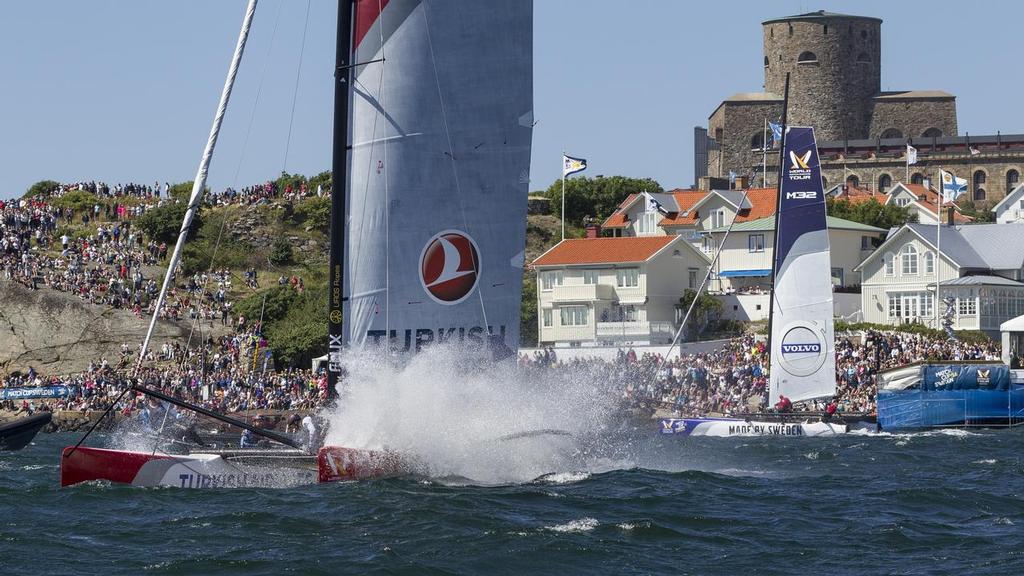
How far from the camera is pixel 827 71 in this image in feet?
405

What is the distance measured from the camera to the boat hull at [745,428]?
38125mm

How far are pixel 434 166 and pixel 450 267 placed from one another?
151 cm

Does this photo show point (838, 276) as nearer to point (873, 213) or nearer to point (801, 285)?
point (873, 213)

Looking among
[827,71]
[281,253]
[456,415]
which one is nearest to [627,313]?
[281,253]

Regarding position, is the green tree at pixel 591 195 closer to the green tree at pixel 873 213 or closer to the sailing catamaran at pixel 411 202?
the green tree at pixel 873 213

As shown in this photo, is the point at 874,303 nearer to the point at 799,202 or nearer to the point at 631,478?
the point at 799,202

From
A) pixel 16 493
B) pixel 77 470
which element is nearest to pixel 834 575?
pixel 77 470

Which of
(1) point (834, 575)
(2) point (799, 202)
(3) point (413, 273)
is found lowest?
(1) point (834, 575)

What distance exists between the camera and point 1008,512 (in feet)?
69.8

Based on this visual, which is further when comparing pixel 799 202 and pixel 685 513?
pixel 799 202

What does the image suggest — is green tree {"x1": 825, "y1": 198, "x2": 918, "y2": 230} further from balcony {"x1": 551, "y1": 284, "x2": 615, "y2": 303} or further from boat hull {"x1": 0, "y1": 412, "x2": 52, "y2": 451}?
boat hull {"x1": 0, "y1": 412, "x2": 52, "y2": 451}

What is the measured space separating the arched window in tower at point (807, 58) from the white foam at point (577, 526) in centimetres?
10889

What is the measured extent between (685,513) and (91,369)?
1525 inches

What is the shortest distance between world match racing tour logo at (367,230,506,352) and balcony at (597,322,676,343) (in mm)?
39031
